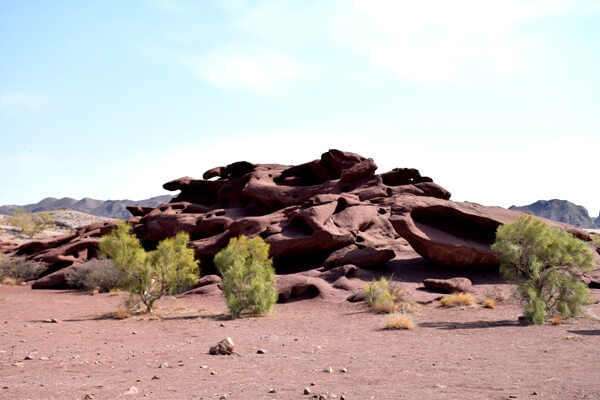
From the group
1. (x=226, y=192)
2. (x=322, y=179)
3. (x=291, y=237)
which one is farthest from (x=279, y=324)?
(x=226, y=192)

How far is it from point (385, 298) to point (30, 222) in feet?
192

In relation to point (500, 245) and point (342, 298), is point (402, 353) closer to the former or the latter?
point (500, 245)

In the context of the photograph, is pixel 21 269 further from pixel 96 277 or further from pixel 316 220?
pixel 316 220

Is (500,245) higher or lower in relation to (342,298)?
higher

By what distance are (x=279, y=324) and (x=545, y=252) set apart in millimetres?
8260

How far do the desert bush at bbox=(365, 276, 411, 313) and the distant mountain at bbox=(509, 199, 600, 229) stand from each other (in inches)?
5430

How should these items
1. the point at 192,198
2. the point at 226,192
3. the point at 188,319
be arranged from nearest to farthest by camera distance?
the point at 188,319
the point at 226,192
the point at 192,198

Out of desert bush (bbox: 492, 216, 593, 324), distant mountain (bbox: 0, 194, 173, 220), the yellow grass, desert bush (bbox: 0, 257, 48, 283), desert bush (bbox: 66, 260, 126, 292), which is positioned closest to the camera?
desert bush (bbox: 492, 216, 593, 324)

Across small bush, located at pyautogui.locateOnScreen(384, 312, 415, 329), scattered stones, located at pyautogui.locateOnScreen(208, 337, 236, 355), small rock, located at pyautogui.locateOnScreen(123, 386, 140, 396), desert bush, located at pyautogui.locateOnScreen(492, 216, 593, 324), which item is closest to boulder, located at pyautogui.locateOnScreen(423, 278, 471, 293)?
desert bush, located at pyautogui.locateOnScreen(492, 216, 593, 324)

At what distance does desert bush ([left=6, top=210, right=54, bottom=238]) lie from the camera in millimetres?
61281

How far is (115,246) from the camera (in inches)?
778

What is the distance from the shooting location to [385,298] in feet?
57.6

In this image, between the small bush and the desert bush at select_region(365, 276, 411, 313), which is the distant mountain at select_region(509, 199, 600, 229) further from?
the small bush

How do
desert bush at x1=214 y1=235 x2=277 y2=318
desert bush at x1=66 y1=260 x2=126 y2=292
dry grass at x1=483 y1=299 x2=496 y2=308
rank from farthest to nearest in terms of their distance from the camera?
desert bush at x1=66 y1=260 x2=126 y2=292, dry grass at x1=483 y1=299 x2=496 y2=308, desert bush at x1=214 y1=235 x2=277 y2=318
